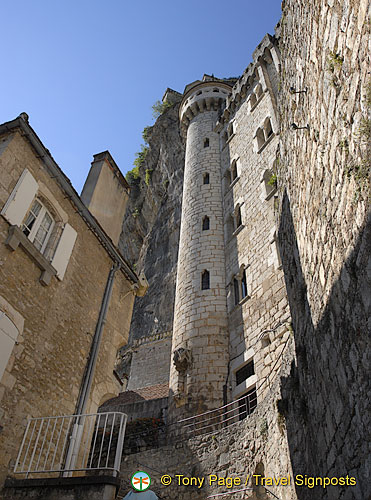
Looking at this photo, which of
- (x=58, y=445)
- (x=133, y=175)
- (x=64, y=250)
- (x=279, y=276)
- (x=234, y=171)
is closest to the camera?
(x=58, y=445)

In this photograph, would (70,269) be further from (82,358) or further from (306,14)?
(306,14)

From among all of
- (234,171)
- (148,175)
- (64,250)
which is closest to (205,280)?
(234,171)

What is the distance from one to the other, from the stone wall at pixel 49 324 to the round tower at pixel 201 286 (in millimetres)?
3796

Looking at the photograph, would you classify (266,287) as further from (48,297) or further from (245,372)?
(48,297)

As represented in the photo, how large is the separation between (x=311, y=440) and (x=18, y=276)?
5.04 m

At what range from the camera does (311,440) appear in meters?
4.25

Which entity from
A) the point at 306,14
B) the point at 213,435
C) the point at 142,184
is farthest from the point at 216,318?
the point at 142,184

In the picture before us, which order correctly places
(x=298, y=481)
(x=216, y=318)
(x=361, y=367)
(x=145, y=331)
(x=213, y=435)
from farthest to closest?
(x=145, y=331) → (x=216, y=318) → (x=213, y=435) → (x=298, y=481) → (x=361, y=367)

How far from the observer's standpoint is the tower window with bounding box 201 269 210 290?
14.9 m

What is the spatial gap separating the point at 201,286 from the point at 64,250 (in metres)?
7.55

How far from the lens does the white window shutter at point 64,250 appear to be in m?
7.79

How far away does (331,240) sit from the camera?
346 centimetres

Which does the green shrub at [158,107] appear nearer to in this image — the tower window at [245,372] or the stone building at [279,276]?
the stone building at [279,276]

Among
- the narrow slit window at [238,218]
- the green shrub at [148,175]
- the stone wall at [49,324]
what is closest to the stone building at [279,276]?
the narrow slit window at [238,218]
